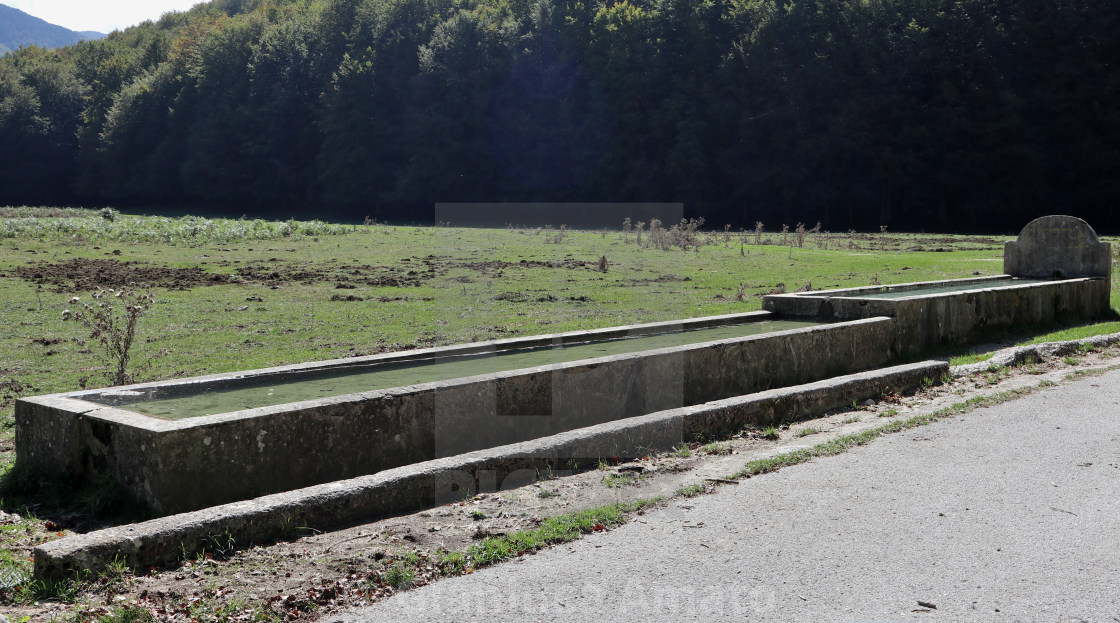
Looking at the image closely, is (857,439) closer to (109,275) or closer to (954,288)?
(954,288)

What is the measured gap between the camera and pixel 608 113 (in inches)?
2292

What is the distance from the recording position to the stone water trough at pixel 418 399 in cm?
496

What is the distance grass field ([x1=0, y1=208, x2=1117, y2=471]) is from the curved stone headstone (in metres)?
1.14

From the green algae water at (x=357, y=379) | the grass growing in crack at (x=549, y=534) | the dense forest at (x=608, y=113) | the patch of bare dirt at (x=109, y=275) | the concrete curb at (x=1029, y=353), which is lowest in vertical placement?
the grass growing in crack at (x=549, y=534)

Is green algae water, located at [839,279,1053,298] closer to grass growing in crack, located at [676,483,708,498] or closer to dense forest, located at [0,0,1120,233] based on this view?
grass growing in crack, located at [676,483,708,498]

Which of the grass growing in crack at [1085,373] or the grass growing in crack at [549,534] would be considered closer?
the grass growing in crack at [549,534]

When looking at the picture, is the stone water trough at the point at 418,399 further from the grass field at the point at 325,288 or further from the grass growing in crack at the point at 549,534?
the grass growing in crack at the point at 549,534

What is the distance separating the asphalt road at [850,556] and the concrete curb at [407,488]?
954 mm

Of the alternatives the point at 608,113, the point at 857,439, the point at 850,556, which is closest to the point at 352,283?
the point at 857,439

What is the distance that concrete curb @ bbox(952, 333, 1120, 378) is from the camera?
9.37m

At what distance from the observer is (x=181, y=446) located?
15.6 ft

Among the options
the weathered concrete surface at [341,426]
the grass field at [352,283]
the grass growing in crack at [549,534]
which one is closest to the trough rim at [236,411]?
the weathered concrete surface at [341,426]

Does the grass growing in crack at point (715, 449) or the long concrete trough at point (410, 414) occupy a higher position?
the long concrete trough at point (410, 414)

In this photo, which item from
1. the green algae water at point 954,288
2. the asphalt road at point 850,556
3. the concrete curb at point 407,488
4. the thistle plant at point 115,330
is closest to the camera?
the asphalt road at point 850,556
